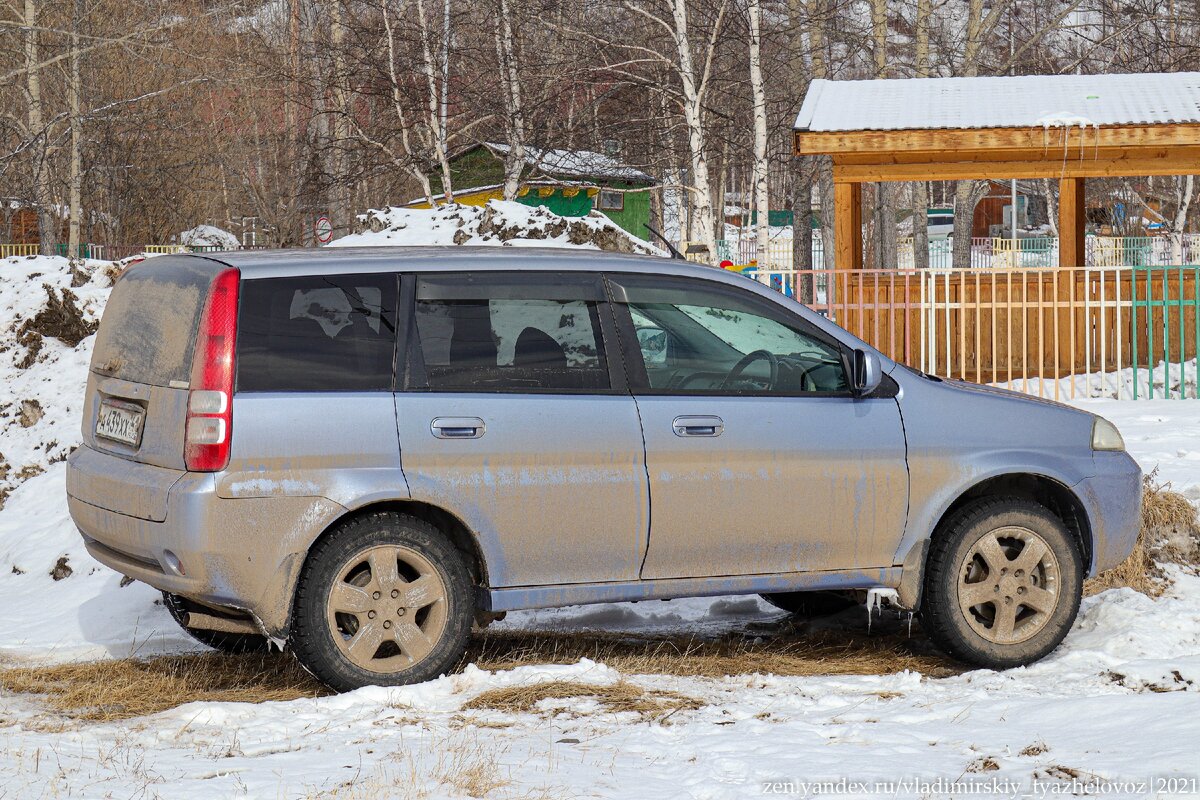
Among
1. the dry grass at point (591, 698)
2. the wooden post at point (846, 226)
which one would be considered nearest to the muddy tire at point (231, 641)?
the dry grass at point (591, 698)

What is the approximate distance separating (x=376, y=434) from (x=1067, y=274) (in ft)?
42.5

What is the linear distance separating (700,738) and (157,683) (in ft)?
7.48

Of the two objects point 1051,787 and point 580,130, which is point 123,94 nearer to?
point 580,130

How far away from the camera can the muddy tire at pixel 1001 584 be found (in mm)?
6102

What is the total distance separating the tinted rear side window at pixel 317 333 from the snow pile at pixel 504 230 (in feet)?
29.7

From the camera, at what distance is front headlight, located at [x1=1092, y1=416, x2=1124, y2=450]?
635cm

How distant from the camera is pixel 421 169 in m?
31.0

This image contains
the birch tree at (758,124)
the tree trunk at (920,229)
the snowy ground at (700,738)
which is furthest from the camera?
the tree trunk at (920,229)

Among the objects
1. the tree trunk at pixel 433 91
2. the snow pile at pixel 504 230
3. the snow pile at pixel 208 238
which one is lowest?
the snow pile at pixel 504 230

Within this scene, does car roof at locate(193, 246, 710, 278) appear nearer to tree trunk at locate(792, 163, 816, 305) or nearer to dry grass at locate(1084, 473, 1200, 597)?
dry grass at locate(1084, 473, 1200, 597)

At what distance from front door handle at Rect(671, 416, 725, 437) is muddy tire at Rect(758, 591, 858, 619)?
1522 millimetres

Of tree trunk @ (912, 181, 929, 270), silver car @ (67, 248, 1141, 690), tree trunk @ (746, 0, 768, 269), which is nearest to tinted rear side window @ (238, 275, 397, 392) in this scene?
silver car @ (67, 248, 1141, 690)

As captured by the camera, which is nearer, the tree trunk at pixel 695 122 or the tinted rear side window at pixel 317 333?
the tinted rear side window at pixel 317 333

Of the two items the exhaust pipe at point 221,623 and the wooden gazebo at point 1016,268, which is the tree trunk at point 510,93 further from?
the exhaust pipe at point 221,623
